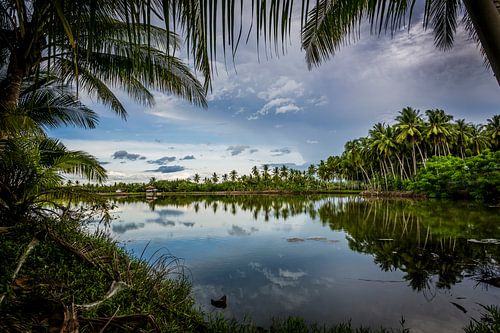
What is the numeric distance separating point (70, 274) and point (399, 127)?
1757 inches

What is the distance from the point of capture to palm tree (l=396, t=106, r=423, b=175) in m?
40.1

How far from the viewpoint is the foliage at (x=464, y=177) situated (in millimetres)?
22375

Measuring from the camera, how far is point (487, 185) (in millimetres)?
22812

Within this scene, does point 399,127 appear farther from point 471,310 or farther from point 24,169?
point 24,169

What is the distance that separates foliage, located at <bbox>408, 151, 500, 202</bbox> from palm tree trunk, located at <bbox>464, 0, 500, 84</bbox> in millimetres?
25307

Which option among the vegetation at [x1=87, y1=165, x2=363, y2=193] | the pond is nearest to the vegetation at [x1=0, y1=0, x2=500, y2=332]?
the pond

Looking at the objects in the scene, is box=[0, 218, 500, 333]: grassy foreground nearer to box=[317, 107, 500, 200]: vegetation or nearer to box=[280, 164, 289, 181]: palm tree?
box=[317, 107, 500, 200]: vegetation

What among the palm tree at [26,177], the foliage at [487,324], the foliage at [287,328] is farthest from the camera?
the palm tree at [26,177]

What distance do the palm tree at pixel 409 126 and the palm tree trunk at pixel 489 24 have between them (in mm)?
42959

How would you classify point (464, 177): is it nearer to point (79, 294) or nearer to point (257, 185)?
point (79, 294)

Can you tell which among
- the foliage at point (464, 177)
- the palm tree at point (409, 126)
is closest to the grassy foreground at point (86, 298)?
the foliage at point (464, 177)

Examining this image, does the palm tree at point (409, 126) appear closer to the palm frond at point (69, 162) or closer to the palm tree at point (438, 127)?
the palm tree at point (438, 127)

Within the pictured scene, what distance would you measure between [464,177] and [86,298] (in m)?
31.0

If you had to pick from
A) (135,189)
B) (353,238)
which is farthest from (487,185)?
(135,189)
